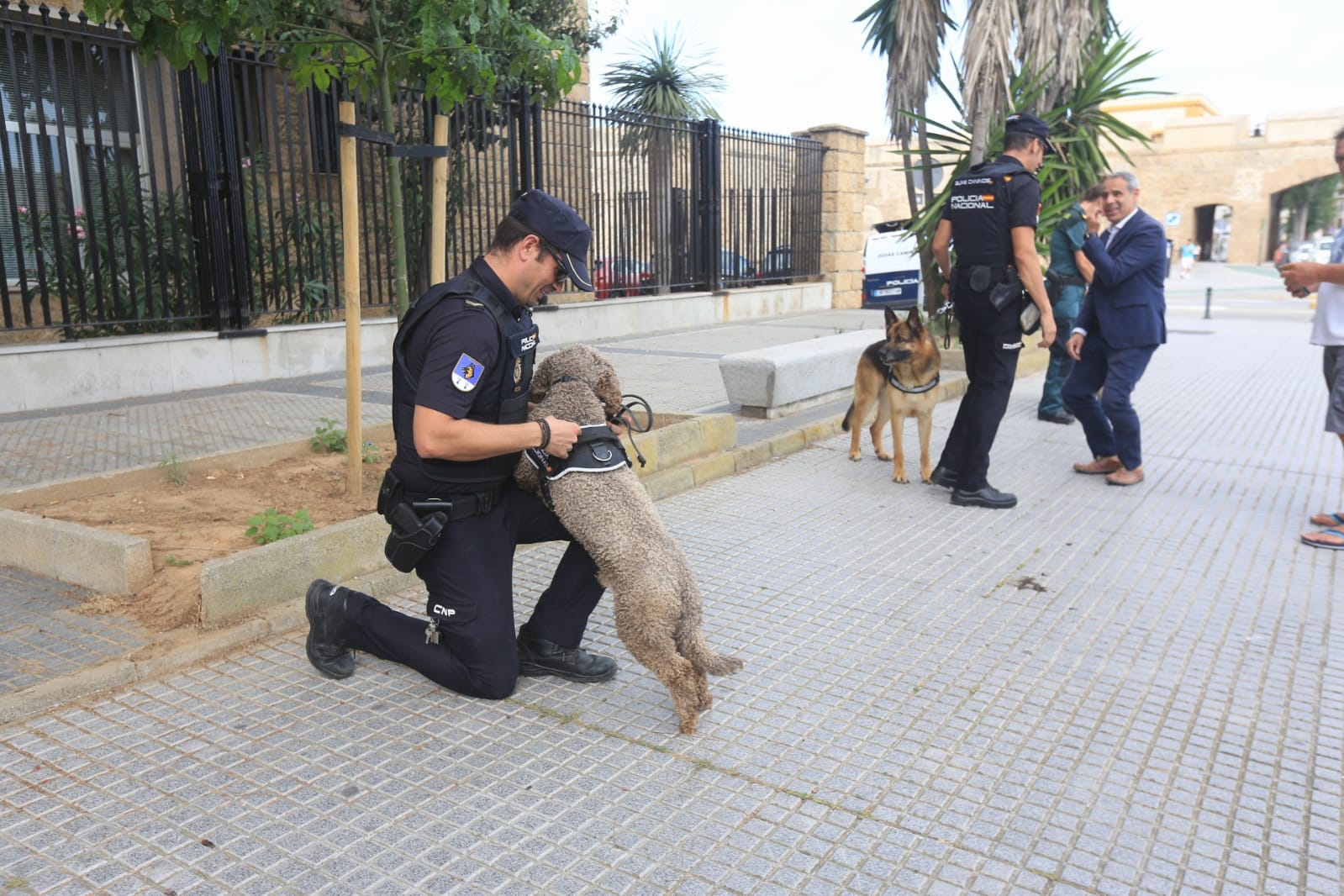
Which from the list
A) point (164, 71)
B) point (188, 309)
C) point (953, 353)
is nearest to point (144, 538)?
point (188, 309)

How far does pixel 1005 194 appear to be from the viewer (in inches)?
219

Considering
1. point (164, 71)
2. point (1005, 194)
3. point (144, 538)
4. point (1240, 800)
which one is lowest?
point (1240, 800)

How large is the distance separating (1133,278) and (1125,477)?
131cm

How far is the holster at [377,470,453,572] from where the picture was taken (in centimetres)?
314

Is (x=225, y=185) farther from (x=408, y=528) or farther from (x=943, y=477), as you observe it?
(x=408, y=528)

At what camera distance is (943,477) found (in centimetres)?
637

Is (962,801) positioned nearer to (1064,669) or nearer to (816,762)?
(816,762)

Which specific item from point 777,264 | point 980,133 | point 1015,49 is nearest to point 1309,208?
point 777,264

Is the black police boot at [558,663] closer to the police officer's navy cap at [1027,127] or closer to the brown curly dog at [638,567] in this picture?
the brown curly dog at [638,567]

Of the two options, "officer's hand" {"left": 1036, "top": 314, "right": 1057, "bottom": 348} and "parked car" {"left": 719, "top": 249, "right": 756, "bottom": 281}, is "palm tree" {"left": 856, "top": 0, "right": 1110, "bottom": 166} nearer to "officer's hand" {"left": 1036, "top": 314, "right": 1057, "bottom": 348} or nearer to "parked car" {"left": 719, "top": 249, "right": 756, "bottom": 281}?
"parked car" {"left": 719, "top": 249, "right": 756, "bottom": 281}

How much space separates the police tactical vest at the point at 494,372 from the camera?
306 centimetres

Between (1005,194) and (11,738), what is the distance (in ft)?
17.3

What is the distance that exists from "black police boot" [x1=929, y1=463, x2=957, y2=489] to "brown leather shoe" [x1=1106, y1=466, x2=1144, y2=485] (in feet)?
3.56

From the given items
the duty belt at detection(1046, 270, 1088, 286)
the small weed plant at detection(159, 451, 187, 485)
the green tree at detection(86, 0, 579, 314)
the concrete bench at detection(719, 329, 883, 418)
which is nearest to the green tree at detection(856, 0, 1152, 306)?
the duty belt at detection(1046, 270, 1088, 286)
